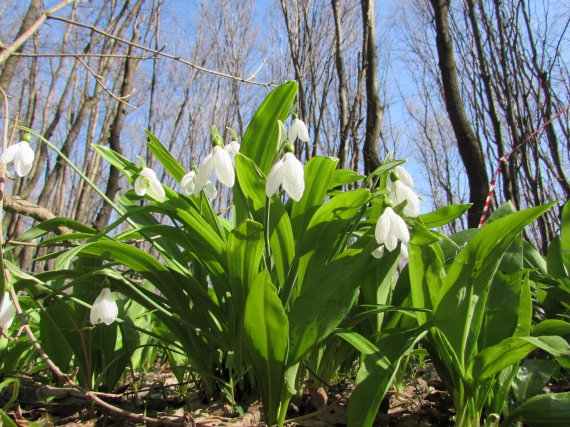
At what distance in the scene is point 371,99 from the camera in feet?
9.27

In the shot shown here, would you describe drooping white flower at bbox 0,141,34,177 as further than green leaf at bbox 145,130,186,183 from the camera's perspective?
No

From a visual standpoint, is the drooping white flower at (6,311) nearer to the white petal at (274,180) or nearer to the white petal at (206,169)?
the white petal at (206,169)

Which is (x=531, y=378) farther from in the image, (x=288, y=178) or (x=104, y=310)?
(x=104, y=310)

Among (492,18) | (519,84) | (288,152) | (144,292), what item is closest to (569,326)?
(288,152)

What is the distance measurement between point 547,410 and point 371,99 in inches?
88.2

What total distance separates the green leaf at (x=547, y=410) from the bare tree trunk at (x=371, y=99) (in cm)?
174

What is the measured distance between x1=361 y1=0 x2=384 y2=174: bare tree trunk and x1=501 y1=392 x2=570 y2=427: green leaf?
1.74m

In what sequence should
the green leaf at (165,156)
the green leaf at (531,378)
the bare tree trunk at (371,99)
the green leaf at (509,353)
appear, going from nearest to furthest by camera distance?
the green leaf at (509,353) < the green leaf at (531,378) < the green leaf at (165,156) < the bare tree trunk at (371,99)

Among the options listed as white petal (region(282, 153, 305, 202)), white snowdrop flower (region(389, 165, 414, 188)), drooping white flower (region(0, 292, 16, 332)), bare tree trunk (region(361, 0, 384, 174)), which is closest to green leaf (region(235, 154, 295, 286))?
white petal (region(282, 153, 305, 202))

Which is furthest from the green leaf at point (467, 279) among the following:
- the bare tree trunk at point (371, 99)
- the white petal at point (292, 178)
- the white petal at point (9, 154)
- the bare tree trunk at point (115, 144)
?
the bare tree trunk at point (115, 144)

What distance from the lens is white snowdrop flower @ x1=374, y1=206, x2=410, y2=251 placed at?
92 centimetres

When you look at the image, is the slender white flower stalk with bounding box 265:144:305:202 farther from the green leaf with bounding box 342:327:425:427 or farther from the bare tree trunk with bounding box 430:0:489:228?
the bare tree trunk with bounding box 430:0:489:228

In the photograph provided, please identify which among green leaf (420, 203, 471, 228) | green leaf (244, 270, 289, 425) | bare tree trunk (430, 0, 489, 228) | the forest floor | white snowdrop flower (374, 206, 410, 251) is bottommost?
the forest floor

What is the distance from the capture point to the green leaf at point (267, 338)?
91 centimetres
